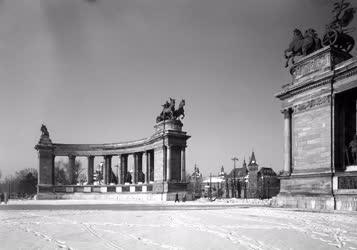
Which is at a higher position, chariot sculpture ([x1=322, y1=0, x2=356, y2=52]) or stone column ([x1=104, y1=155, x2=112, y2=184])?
chariot sculpture ([x1=322, y1=0, x2=356, y2=52])

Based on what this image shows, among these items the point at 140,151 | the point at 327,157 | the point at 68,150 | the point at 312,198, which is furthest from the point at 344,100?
the point at 68,150

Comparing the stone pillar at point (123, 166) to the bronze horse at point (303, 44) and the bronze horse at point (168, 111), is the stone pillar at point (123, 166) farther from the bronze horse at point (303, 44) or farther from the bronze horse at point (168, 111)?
the bronze horse at point (303, 44)

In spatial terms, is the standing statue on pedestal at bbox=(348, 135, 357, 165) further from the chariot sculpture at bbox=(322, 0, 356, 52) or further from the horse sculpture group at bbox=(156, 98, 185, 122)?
the horse sculpture group at bbox=(156, 98, 185, 122)

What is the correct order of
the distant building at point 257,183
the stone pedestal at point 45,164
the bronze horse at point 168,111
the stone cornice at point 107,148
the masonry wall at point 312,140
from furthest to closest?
1. the distant building at point 257,183
2. the stone pedestal at point 45,164
3. the stone cornice at point 107,148
4. the bronze horse at point 168,111
5. the masonry wall at point 312,140

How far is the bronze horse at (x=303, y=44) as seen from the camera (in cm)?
3331

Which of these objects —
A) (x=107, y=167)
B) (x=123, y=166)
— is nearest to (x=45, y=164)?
(x=107, y=167)

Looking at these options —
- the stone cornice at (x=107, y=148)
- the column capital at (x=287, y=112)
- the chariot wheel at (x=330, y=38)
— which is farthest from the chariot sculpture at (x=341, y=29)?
the stone cornice at (x=107, y=148)

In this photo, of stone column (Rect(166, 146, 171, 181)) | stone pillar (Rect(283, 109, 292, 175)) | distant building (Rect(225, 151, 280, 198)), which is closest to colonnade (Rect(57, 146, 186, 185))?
stone column (Rect(166, 146, 171, 181))

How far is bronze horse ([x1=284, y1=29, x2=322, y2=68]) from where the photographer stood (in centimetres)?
3331

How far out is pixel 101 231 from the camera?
48.6 ft

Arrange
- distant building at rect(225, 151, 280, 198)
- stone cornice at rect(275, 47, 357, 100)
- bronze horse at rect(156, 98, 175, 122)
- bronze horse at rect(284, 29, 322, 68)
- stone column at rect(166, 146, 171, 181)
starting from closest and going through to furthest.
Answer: stone cornice at rect(275, 47, 357, 100) → bronze horse at rect(284, 29, 322, 68) → stone column at rect(166, 146, 171, 181) → bronze horse at rect(156, 98, 175, 122) → distant building at rect(225, 151, 280, 198)

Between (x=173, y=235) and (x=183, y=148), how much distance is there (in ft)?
152

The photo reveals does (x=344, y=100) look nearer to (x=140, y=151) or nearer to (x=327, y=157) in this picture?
(x=327, y=157)

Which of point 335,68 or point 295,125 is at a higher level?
point 335,68
